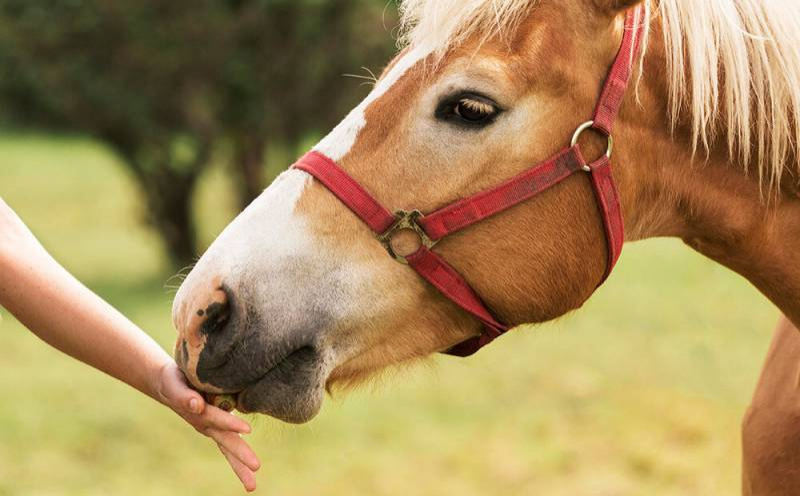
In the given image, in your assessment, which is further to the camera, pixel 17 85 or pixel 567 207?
pixel 17 85

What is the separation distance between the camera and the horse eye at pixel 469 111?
2199mm

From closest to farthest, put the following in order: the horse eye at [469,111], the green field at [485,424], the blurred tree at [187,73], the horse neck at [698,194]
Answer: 1. the horse eye at [469,111]
2. the horse neck at [698,194]
3. the green field at [485,424]
4. the blurred tree at [187,73]

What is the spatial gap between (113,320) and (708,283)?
862cm

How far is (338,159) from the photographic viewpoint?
2.25 m

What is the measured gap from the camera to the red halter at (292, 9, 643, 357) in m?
2.22

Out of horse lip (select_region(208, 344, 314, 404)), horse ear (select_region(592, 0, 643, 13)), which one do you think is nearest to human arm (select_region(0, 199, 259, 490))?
horse lip (select_region(208, 344, 314, 404))

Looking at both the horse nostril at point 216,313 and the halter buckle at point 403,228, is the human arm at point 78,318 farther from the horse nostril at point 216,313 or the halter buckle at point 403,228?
the halter buckle at point 403,228

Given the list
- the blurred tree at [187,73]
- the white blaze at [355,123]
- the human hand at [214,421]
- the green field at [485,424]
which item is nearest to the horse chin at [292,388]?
the human hand at [214,421]

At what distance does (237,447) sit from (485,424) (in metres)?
4.27

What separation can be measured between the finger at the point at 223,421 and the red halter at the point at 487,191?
1.59 feet

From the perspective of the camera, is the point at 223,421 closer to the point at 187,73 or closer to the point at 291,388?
the point at 291,388

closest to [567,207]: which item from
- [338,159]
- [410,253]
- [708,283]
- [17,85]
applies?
[410,253]

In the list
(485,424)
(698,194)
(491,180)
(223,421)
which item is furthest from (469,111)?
(485,424)

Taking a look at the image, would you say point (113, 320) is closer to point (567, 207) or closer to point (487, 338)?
point (487, 338)
